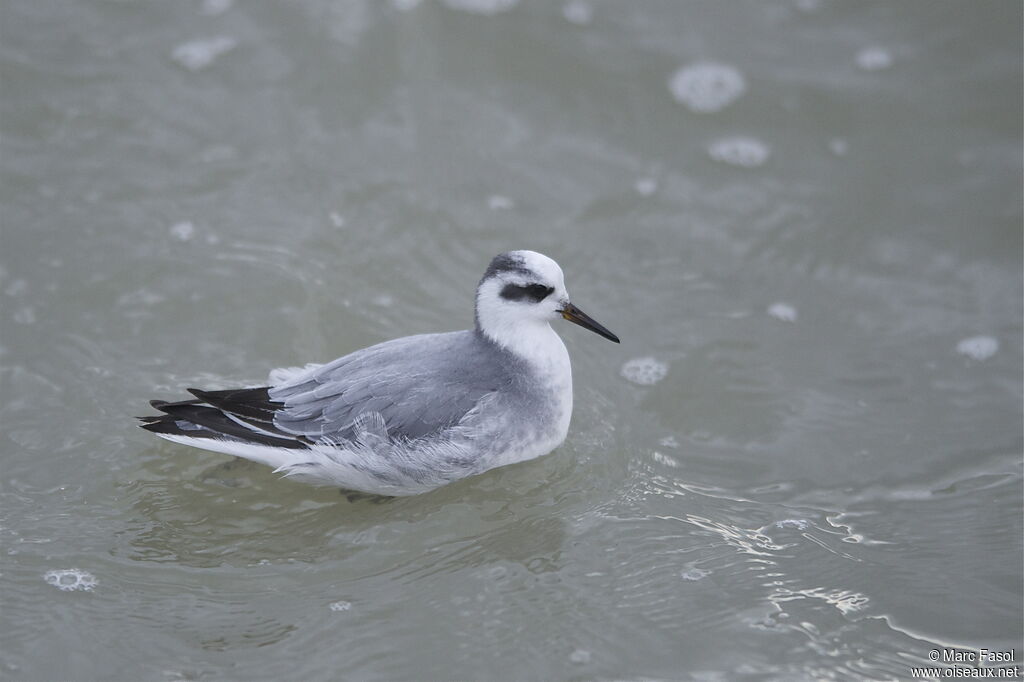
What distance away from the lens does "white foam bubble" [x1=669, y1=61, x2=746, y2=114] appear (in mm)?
8453

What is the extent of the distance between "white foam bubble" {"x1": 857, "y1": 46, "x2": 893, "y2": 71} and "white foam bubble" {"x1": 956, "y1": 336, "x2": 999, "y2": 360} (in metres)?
2.95

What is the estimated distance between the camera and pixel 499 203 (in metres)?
7.67

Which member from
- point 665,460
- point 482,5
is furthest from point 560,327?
point 482,5

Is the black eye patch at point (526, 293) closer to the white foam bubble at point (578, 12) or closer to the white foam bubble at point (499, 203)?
the white foam bubble at point (499, 203)

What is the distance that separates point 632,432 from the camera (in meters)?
6.06

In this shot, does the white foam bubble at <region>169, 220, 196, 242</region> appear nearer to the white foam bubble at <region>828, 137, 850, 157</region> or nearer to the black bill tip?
the black bill tip

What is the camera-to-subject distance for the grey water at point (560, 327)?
480cm

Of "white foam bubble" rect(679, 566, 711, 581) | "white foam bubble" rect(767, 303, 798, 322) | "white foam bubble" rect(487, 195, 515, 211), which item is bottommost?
"white foam bubble" rect(679, 566, 711, 581)

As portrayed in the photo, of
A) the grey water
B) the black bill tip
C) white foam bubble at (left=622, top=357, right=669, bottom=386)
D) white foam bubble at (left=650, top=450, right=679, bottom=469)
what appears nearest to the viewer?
the grey water

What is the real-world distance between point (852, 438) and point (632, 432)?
1319 millimetres

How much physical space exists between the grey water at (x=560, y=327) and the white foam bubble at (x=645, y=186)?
3 centimetres

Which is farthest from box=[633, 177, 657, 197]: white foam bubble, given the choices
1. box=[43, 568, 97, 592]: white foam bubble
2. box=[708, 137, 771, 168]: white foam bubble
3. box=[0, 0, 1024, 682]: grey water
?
box=[43, 568, 97, 592]: white foam bubble

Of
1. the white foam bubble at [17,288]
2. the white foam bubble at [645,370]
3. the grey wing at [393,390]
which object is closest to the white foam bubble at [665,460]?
the white foam bubble at [645,370]

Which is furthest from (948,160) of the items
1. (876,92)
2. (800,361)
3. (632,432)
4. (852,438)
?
(632,432)
